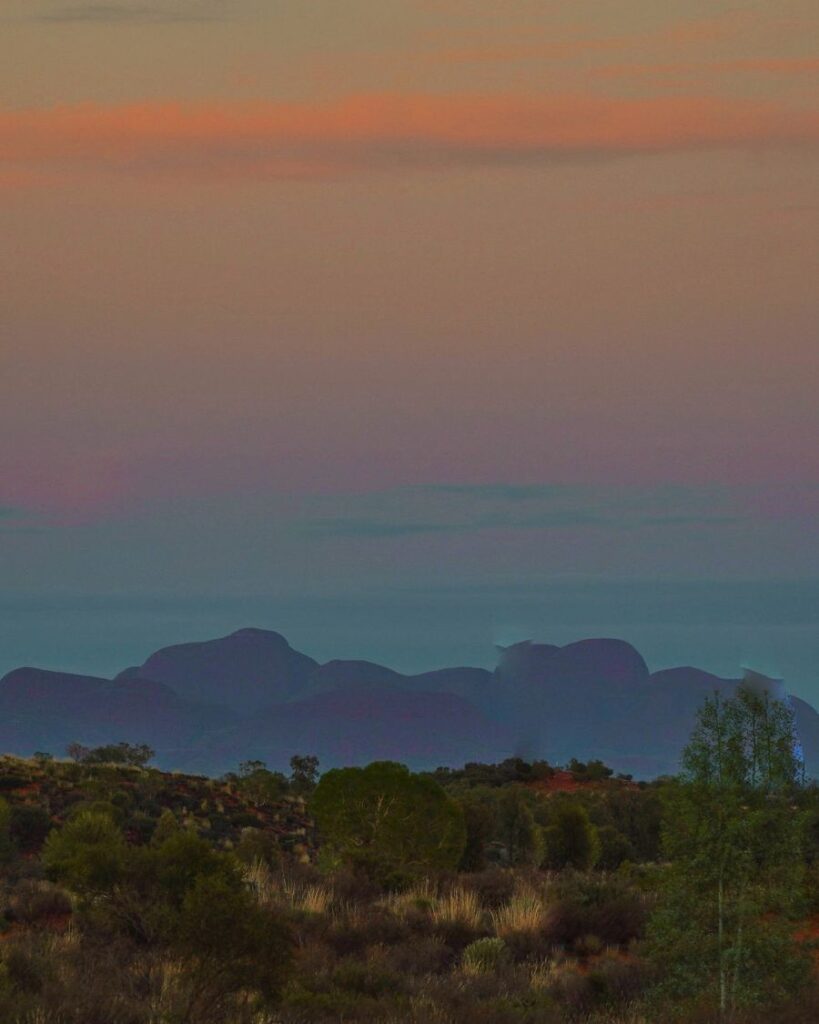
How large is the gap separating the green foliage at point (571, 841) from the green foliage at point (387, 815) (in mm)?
7012

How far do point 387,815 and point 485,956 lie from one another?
33.9 feet

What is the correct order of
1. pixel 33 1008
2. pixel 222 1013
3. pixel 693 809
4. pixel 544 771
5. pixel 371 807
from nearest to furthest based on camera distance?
pixel 33 1008, pixel 222 1013, pixel 693 809, pixel 371 807, pixel 544 771

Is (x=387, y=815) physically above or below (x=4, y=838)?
above

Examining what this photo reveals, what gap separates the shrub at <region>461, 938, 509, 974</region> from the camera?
64.7 ft

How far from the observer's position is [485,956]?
20359 mm

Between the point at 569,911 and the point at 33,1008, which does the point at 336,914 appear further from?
the point at 33,1008

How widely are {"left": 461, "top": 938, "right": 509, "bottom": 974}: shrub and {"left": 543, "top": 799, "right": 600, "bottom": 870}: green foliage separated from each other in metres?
16.9

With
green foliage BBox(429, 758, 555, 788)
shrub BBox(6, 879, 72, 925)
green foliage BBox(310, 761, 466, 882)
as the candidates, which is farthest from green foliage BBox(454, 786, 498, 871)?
green foliage BBox(429, 758, 555, 788)

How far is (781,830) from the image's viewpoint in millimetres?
16469

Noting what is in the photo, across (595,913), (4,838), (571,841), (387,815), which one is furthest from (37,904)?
(571,841)

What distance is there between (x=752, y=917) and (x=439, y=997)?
3506 millimetres

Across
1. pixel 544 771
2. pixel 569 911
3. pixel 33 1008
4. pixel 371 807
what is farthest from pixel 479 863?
pixel 544 771

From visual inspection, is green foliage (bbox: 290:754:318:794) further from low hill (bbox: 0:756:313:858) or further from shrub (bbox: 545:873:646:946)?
shrub (bbox: 545:873:646:946)

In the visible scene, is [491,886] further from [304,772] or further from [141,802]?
[304,772]
